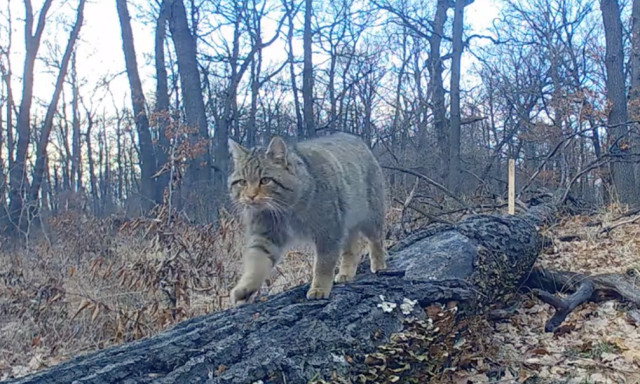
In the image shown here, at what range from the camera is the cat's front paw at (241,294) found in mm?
3566

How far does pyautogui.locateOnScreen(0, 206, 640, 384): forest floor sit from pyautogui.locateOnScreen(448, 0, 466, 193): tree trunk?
7517 mm

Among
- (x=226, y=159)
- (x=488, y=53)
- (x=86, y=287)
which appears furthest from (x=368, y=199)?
(x=488, y=53)

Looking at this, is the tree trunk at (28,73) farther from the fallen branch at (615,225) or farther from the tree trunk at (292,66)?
the fallen branch at (615,225)

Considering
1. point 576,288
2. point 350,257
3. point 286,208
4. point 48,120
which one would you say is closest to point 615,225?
point 576,288

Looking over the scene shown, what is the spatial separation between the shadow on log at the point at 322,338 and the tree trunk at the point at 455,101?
11.8 m

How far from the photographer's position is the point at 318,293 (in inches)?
137

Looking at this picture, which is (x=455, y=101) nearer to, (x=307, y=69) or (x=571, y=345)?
(x=307, y=69)

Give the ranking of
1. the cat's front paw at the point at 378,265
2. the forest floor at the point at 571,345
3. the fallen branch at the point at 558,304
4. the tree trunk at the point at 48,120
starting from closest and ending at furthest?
the forest floor at the point at 571,345 → the fallen branch at the point at 558,304 → the cat's front paw at the point at 378,265 → the tree trunk at the point at 48,120

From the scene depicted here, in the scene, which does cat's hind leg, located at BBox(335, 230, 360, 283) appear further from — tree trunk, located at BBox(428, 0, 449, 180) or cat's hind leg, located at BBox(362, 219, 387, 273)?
tree trunk, located at BBox(428, 0, 449, 180)

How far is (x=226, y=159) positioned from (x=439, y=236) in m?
12.1

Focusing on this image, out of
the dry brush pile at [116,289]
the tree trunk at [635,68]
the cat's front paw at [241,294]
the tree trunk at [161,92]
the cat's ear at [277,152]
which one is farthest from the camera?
the tree trunk at [635,68]

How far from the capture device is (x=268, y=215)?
3.89 m

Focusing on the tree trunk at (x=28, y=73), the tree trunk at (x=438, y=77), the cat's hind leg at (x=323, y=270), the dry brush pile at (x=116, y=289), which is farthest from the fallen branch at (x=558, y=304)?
the tree trunk at (x=28, y=73)

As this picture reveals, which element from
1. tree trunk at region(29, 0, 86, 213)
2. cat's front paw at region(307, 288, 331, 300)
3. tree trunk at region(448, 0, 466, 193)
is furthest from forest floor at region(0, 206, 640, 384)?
tree trunk at region(448, 0, 466, 193)
